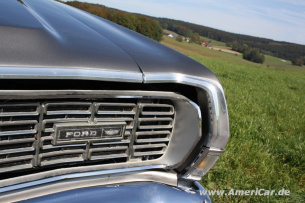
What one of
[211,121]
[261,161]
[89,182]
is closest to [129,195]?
[89,182]

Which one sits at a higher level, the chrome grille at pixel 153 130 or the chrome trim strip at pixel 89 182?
the chrome grille at pixel 153 130

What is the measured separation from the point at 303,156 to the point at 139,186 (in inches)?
103

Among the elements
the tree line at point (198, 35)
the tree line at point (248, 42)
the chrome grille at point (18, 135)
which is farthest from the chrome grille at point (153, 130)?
the tree line at point (248, 42)

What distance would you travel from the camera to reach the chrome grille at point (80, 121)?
3.24ft

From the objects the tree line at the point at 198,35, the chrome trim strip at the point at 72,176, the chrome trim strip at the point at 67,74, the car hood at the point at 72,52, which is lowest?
the chrome trim strip at the point at 72,176

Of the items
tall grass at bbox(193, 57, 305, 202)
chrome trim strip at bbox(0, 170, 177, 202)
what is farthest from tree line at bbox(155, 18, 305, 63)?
chrome trim strip at bbox(0, 170, 177, 202)

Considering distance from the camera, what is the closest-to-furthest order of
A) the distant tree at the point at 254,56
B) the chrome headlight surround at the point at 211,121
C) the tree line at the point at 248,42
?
the chrome headlight surround at the point at 211,121 < the distant tree at the point at 254,56 < the tree line at the point at 248,42

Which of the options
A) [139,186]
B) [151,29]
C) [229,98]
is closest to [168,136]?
[139,186]

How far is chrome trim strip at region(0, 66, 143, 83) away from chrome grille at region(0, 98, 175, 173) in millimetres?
117

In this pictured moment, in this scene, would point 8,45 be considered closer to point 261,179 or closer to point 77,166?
point 77,166

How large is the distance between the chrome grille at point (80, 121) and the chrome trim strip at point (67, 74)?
117 mm

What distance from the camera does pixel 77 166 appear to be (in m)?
1.21

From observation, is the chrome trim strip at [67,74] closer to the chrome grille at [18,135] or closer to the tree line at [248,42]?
the chrome grille at [18,135]

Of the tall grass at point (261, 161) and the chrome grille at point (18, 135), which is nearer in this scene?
the chrome grille at point (18, 135)
